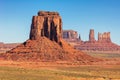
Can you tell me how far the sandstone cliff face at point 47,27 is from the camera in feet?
395

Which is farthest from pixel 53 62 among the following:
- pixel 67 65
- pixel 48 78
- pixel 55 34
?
pixel 48 78

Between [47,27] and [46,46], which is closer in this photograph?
[46,46]

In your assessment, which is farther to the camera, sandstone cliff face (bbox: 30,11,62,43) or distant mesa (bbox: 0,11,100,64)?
sandstone cliff face (bbox: 30,11,62,43)

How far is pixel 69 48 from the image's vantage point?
120375mm

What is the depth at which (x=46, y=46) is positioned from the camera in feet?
381

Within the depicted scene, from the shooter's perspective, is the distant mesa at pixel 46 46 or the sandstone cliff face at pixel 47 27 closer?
the distant mesa at pixel 46 46

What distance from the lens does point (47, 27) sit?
122 meters

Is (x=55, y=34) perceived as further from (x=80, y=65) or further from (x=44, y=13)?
(x=80, y=65)

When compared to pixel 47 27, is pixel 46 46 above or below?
below

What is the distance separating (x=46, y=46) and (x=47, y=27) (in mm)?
7979

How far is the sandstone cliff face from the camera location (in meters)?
120

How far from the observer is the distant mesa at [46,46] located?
114 m

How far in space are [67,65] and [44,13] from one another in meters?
22.7

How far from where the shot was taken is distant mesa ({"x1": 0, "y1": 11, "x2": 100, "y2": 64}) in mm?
113688
